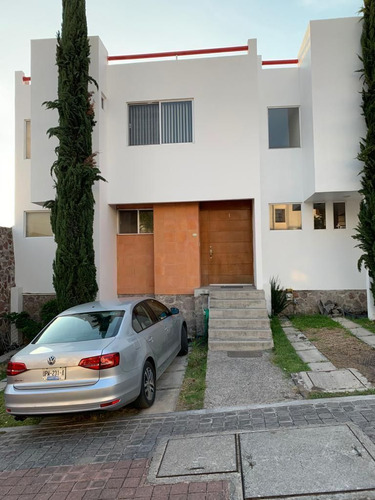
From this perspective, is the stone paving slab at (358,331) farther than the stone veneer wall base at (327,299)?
No

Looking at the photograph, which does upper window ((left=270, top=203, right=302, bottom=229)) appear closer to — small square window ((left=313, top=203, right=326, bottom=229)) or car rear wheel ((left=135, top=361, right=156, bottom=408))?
small square window ((left=313, top=203, right=326, bottom=229))

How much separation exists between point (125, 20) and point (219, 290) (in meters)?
7.45

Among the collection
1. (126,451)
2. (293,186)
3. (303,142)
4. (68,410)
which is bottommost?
(126,451)

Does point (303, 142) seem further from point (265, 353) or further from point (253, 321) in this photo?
point (265, 353)

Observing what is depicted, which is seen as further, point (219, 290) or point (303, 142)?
point (303, 142)

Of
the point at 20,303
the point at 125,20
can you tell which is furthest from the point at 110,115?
the point at 20,303

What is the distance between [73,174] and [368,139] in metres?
6.94

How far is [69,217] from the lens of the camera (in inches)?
309

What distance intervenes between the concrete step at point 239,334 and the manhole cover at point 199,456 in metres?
3.85

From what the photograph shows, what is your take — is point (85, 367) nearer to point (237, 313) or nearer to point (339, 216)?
point (237, 313)

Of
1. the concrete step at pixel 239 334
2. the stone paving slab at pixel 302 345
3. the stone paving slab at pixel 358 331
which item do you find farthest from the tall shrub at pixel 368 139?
the concrete step at pixel 239 334

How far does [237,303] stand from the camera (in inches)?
341

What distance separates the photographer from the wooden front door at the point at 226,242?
10.4 m

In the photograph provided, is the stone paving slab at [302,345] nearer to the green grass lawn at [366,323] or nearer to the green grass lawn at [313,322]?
the green grass lawn at [313,322]
